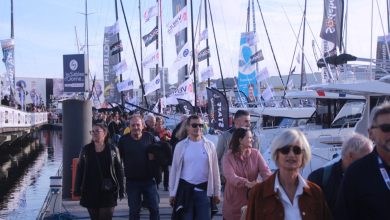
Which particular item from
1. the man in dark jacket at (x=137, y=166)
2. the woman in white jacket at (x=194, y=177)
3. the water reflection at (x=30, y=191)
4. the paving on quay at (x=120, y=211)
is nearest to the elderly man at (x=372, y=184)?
the woman in white jacket at (x=194, y=177)

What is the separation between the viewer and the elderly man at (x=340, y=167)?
410cm

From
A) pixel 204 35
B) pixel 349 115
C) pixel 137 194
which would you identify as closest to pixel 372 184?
pixel 137 194

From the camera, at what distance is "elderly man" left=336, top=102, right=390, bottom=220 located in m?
3.20

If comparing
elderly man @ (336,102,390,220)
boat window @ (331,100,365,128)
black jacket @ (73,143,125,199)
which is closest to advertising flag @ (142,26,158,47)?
boat window @ (331,100,365,128)

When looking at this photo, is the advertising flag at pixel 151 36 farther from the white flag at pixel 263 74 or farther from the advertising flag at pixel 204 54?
the white flag at pixel 263 74

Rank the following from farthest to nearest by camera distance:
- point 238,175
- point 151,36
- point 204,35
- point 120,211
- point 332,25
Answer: point 204,35 < point 151,36 < point 332,25 < point 120,211 < point 238,175

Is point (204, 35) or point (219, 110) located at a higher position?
point (204, 35)

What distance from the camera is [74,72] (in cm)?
2273

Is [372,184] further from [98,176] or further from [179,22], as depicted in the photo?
[179,22]

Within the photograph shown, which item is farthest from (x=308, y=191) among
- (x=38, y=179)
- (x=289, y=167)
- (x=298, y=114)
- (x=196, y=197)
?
(x=298, y=114)

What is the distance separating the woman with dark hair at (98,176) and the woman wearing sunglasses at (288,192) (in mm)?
3380

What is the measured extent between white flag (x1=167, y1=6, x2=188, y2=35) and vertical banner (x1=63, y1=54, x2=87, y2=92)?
3.84 meters

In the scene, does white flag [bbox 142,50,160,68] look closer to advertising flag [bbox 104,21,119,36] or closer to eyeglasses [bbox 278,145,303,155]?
advertising flag [bbox 104,21,119,36]

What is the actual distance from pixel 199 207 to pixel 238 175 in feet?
2.96
